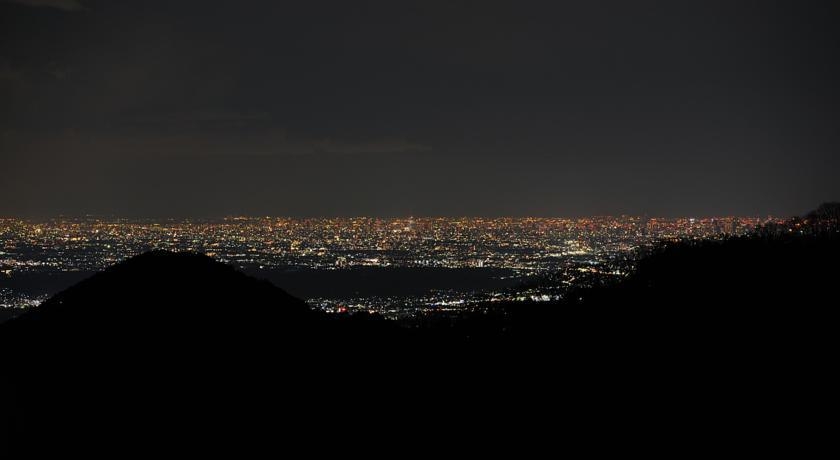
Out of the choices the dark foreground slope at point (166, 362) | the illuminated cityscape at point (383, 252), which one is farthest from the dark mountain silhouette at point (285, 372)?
the illuminated cityscape at point (383, 252)

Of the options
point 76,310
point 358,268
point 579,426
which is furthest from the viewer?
point 358,268

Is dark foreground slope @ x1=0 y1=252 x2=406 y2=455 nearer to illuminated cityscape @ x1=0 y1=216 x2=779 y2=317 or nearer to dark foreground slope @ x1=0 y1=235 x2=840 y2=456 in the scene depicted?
dark foreground slope @ x1=0 y1=235 x2=840 y2=456

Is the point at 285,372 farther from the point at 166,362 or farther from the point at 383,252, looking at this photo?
the point at 383,252

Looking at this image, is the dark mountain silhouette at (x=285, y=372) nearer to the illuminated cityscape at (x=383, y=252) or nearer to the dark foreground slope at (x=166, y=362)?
the dark foreground slope at (x=166, y=362)

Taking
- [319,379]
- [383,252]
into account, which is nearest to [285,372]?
[319,379]

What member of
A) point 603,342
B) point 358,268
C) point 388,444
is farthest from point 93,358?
point 358,268

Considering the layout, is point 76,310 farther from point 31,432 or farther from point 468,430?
point 468,430

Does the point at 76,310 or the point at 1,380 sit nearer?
the point at 1,380
